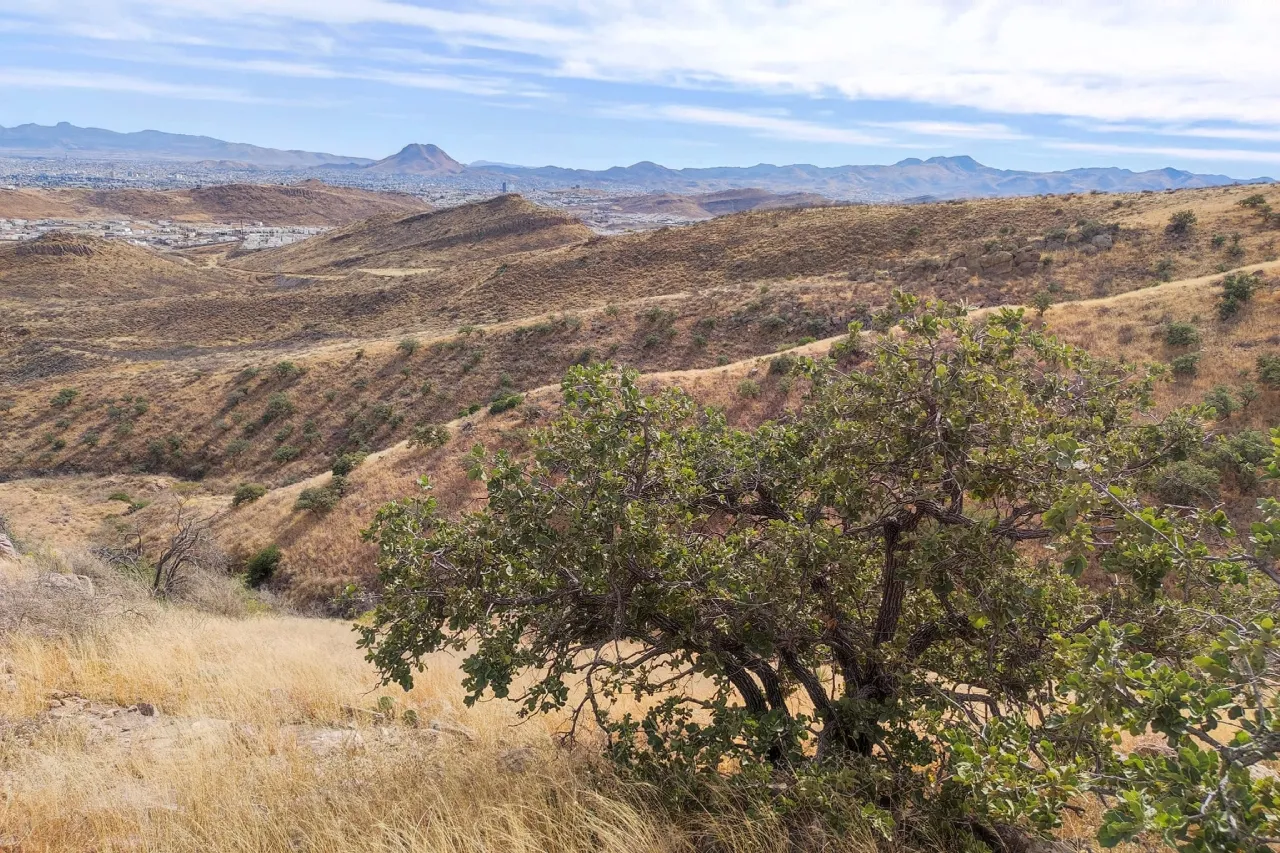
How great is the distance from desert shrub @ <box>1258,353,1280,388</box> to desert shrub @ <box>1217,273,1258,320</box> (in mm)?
4892

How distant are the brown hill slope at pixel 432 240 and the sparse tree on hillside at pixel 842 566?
8818 cm

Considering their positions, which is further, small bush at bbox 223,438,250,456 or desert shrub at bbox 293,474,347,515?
small bush at bbox 223,438,250,456

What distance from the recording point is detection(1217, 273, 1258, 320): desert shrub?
22422 mm

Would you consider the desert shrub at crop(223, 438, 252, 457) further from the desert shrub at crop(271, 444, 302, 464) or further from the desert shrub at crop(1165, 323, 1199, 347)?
the desert shrub at crop(1165, 323, 1199, 347)

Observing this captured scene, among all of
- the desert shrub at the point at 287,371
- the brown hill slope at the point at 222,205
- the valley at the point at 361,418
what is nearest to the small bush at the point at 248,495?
the valley at the point at 361,418

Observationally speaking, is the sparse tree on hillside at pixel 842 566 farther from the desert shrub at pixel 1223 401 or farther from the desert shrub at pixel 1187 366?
the desert shrub at pixel 1187 366

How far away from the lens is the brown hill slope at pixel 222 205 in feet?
561

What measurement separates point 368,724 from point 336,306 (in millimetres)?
64693

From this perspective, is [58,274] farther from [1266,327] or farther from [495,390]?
[1266,327]

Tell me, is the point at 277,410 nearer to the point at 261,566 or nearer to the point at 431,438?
the point at 431,438

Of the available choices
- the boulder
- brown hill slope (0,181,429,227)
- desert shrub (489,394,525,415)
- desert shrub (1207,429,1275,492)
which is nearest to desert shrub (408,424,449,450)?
desert shrub (489,394,525,415)

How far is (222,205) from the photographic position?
589ft

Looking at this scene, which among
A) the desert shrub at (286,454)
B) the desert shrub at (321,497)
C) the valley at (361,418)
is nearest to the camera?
the valley at (361,418)

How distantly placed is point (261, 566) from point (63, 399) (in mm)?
31121
